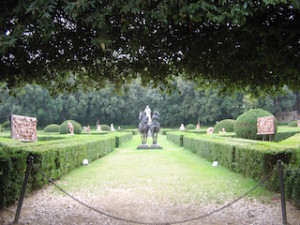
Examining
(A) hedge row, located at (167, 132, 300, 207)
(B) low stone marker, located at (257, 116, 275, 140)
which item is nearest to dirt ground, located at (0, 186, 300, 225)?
(A) hedge row, located at (167, 132, 300, 207)

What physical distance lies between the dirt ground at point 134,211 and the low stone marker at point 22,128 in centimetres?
422

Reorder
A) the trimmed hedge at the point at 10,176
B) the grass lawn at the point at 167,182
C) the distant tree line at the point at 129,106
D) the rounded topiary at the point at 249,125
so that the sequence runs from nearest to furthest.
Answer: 1. the trimmed hedge at the point at 10,176
2. the grass lawn at the point at 167,182
3. the rounded topiary at the point at 249,125
4. the distant tree line at the point at 129,106

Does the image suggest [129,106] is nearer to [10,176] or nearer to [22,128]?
[22,128]

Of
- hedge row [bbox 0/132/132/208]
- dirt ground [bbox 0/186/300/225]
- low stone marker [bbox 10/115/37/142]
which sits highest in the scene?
low stone marker [bbox 10/115/37/142]

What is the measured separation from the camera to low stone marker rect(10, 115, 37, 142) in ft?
33.6

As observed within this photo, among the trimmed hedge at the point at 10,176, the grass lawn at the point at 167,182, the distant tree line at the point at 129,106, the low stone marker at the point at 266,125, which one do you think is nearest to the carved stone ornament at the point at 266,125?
the low stone marker at the point at 266,125

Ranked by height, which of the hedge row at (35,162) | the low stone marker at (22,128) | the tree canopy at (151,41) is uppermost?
the tree canopy at (151,41)

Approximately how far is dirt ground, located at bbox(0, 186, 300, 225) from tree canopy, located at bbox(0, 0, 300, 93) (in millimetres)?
2189

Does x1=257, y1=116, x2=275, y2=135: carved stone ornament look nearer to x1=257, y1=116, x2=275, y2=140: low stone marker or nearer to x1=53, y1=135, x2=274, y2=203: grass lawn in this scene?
x1=257, y1=116, x2=275, y2=140: low stone marker

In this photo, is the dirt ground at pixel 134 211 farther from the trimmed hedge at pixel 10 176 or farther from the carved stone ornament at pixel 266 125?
the carved stone ornament at pixel 266 125

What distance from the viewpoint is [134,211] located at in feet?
18.5

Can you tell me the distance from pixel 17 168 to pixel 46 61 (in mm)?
2116

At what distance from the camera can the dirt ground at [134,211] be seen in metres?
5.07

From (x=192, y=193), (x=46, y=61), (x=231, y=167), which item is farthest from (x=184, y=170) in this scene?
(x=46, y=61)
